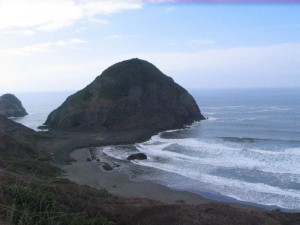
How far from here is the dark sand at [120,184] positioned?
88.8ft

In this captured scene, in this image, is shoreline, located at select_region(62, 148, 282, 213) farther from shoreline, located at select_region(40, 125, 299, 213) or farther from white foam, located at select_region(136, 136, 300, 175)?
white foam, located at select_region(136, 136, 300, 175)

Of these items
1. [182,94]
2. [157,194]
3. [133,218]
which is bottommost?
[157,194]

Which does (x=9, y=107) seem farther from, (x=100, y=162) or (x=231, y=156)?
(x=231, y=156)

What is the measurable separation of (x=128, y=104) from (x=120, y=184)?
37793 mm

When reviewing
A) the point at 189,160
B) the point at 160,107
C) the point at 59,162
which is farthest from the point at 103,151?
the point at 160,107

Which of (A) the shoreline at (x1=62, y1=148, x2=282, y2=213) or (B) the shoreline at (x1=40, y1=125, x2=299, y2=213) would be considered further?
(B) the shoreline at (x1=40, y1=125, x2=299, y2=213)

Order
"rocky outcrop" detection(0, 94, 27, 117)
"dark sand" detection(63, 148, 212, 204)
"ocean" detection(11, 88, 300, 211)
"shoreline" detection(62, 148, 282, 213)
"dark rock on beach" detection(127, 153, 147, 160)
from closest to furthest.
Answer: "shoreline" detection(62, 148, 282, 213) → "dark sand" detection(63, 148, 212, 204) → "ocean" detection(11, 88, 300, 211) → "dark rock on beach" detection(127, 153, 147, 160) → "rocky outcrop" detection(0, 94, 27, 117)

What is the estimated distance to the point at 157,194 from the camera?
91.8 ft

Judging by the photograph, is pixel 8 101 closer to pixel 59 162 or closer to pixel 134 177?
pixel 59 162

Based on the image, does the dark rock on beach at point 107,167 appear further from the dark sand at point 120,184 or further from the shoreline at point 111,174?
the shoreline at point 111,174

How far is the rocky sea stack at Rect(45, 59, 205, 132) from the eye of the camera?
6469 cm

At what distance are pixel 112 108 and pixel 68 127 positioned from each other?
805 cm

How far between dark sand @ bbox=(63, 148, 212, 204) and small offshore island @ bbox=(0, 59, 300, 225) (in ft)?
0.24

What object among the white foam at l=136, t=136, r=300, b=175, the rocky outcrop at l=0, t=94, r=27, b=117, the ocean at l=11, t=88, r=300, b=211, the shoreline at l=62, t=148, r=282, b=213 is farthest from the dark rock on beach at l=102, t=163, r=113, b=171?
the rocky outcrop at l=0, t=94, r=27, b=117
